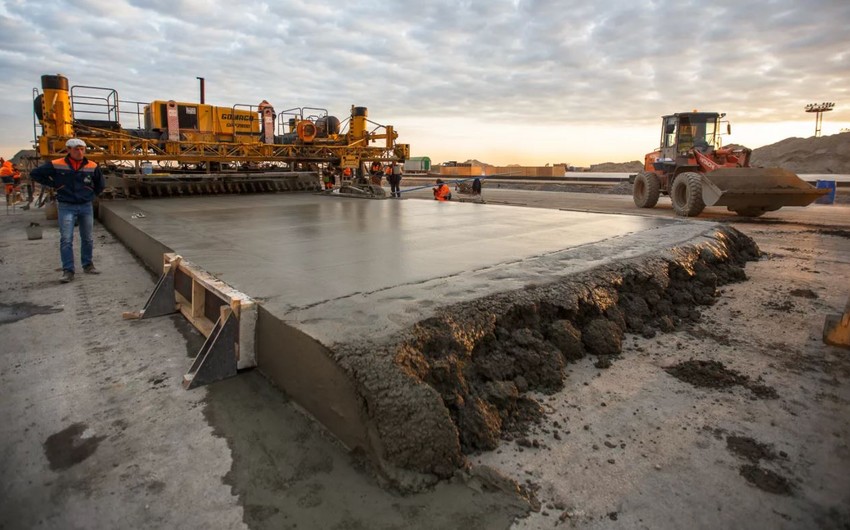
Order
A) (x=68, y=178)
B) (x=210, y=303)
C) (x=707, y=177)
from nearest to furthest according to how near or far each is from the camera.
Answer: (x=210, y=303), (x=68, y=178), (x=707, y=177)

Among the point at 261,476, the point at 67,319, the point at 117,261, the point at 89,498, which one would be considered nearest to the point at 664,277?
the point at 261,476

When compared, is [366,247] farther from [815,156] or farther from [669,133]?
[815,156]

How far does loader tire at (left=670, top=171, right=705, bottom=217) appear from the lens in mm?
11750

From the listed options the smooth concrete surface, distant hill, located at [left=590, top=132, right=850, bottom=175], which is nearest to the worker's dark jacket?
the smooth concrete surface

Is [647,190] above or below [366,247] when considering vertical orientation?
above

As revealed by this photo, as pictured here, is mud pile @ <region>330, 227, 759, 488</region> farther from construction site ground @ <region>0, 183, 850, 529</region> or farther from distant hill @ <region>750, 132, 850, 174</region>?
distant hill @ <region>750, 132, 850, 174</region>

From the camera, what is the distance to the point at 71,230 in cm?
579

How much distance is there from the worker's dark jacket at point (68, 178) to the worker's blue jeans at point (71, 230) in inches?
3.3

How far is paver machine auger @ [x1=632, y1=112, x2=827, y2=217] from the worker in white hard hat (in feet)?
37.7

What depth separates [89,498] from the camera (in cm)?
209

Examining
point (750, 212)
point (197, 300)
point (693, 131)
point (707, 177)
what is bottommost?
point (197, 300)

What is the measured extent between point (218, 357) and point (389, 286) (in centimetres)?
120

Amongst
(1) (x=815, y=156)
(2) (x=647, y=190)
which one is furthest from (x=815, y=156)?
(2) (x=647, y=190)

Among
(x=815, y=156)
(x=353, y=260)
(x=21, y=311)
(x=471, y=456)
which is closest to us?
(x=471, y=456)
